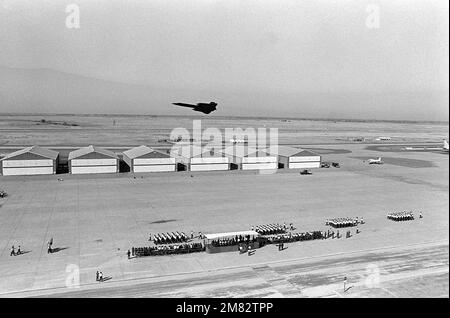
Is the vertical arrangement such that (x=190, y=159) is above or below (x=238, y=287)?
above

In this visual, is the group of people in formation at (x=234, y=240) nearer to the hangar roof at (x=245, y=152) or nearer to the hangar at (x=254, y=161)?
the hangar at (x=254, y=161)

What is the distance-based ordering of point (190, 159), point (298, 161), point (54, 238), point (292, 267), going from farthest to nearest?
point (298, 161)
point (190, 159)
point (54, 238)
point (292, 267)

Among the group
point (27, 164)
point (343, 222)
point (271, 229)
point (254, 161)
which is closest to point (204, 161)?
point (254, 161)

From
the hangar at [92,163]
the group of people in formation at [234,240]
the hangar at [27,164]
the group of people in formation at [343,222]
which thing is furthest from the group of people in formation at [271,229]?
the hangar at [27,164]

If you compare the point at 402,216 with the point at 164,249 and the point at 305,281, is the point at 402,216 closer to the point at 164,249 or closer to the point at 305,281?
the point at 305,281
